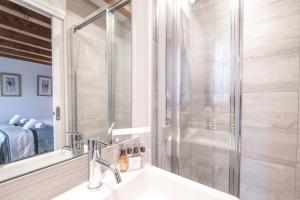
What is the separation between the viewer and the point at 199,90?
141cm

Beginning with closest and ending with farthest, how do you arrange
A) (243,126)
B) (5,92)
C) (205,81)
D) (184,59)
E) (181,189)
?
(5,92)
(181,189)
(243,126)
(184,59)
(205,81)

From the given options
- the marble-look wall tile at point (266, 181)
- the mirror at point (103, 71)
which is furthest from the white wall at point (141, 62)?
the marble-look wall tile at point (266, 181)

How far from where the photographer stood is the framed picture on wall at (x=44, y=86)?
602 millimetres

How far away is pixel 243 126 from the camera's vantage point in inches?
42.6

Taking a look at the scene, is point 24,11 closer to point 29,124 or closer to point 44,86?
point 44,86

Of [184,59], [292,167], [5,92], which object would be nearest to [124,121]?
[5,92]

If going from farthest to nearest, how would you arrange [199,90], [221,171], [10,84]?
[199,90], [221,171], [10,84]

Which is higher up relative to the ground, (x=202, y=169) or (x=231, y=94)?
(x=231, y=94)

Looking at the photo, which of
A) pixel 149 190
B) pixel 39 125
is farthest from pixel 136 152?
pixel 39 125

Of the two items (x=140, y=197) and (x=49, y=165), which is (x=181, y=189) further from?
(x=49, y=165)

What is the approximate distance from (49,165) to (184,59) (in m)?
1.13

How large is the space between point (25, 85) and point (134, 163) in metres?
0.60

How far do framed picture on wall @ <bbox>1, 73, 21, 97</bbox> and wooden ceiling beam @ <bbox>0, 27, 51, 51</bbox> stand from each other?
0.13 m

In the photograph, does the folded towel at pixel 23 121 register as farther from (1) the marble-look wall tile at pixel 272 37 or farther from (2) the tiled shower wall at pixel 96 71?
(1) the marble-look wall tile at pixel 272 37
